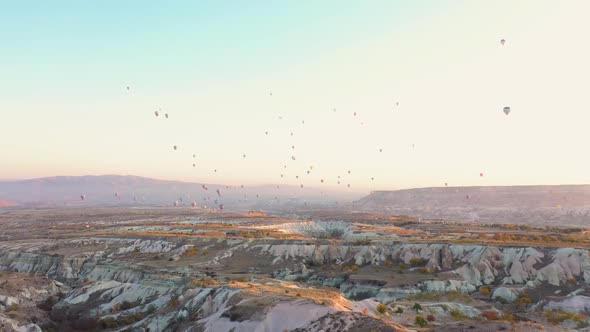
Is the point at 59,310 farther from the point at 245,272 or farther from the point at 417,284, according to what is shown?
the point at 417,284

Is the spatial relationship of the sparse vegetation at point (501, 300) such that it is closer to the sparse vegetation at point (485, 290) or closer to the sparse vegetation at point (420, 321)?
the sparse vegetation at point (485, 290)

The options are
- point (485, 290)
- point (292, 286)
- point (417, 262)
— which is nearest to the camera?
point (292, 286)

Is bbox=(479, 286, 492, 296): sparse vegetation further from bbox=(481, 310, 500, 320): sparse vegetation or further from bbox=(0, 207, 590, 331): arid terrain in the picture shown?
bbox=(481, 310, 500, 320): sparse vegetation

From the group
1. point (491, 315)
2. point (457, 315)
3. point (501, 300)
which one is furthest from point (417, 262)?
point (457, 315)

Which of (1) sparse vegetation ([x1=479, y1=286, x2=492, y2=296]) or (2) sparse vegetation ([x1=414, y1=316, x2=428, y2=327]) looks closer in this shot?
(2) sparse vegetation ([x1=414, y1=316, x2=428, y2=327])

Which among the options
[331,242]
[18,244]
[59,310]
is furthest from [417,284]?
[18,244]

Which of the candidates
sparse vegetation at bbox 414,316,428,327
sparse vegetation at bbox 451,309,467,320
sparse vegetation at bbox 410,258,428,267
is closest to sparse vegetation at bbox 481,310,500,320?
sparse vegetation at bbox 451,309,467,320

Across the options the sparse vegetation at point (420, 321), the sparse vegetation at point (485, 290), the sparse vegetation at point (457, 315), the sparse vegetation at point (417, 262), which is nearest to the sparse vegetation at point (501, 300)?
the sparse vegetation at point (485, 290)

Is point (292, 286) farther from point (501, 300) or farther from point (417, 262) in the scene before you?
point (417, 262)
